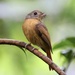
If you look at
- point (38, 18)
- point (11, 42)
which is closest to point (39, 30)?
point (38, 18)

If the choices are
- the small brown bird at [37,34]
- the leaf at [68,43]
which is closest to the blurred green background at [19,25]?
the small brown bird at [37,34]

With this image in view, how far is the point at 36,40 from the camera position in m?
1.85

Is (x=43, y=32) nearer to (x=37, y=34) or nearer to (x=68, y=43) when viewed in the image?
(x=37, y=34)

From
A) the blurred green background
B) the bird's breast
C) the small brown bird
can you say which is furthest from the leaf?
the blurred green background

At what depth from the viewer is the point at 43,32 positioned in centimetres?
180

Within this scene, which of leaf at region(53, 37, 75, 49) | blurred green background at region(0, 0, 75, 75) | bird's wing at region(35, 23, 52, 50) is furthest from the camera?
blurred green background at region(0, 0, 75, 75)

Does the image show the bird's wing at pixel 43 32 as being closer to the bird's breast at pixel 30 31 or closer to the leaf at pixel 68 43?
the bird's breast at pixel 30 31

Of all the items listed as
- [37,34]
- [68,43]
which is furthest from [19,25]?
[68,43]

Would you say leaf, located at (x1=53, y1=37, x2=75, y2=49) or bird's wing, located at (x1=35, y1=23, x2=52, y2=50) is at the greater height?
leaf, located at (x1=53, y1=37, x2=75, y2=49)

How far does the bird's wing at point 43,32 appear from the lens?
1.75 metres

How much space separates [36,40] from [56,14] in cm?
51

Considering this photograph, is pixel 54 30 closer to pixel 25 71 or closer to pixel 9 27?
pixel 9 27

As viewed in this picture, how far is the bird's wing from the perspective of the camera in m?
1.75

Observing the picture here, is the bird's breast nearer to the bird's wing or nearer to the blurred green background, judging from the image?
the bird's wing
